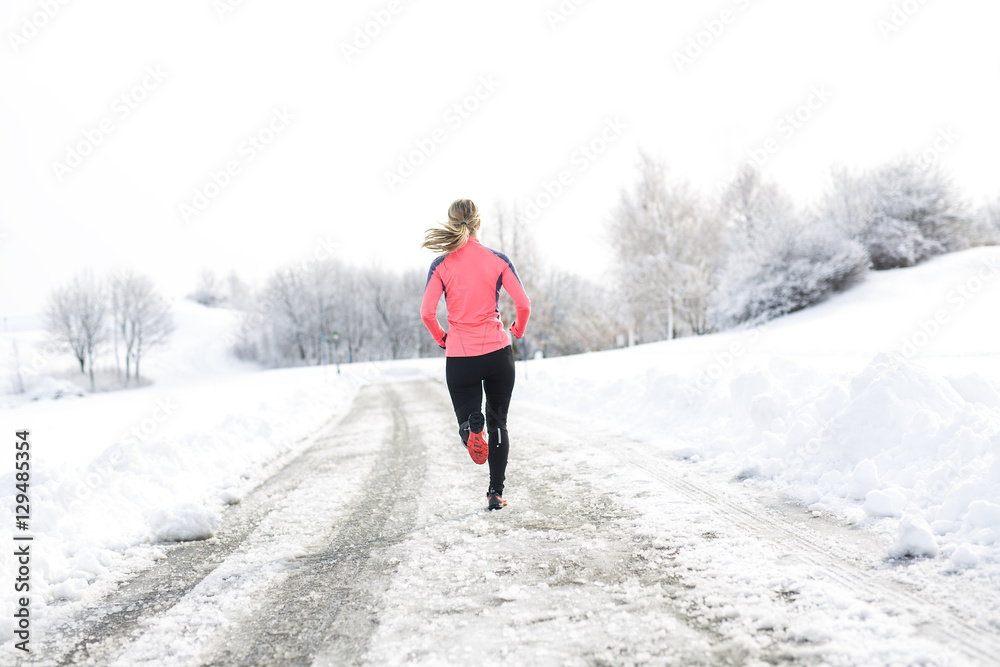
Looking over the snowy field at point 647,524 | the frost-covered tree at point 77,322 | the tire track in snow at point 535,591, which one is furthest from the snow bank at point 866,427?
the frost-covered tree at point 77,322

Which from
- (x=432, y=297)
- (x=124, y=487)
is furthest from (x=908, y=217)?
(x=124, y=487)

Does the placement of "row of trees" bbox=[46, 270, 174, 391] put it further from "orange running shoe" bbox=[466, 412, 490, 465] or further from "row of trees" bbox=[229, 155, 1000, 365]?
"orange running shoe" bbox=[466, 412, 490, 465]

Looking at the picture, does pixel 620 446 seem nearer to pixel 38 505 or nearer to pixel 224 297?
pixel 38 505

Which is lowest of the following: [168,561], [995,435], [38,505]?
[168,561]

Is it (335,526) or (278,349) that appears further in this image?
(278,349)

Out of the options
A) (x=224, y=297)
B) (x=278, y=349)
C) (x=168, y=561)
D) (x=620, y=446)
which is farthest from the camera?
(x=224, y=297)

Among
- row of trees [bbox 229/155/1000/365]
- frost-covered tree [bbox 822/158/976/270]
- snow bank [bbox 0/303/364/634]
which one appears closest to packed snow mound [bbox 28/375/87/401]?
row of trees [bbox 229/155/1000/365]

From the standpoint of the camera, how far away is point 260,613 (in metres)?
2.40

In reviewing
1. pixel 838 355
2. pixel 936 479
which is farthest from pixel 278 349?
pixel 936 479

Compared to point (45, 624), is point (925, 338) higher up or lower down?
higher up

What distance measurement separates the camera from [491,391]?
3.87 meters

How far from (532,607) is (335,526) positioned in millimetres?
1949

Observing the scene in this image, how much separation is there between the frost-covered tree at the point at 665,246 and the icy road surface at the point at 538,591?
22684mm

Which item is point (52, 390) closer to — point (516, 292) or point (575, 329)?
point (575, 329)
